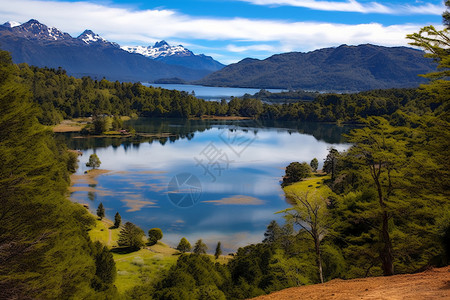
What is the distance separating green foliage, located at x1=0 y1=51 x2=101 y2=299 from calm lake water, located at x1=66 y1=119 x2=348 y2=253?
1722 centimetres

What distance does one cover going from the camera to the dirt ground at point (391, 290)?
7.60 m

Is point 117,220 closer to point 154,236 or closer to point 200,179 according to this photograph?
point 154,236

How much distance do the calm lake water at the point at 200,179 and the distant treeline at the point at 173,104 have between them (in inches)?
1353

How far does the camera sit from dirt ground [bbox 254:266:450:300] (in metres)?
7.60

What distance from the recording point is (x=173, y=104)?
140500mm

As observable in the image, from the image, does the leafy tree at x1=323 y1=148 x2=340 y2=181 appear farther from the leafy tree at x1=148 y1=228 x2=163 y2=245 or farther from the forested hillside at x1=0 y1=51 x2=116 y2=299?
the forested hillside at x1=0 y1=51 x2=116 y2=299

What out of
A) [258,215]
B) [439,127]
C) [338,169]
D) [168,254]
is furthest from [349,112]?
[439,127]

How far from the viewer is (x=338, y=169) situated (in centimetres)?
4631

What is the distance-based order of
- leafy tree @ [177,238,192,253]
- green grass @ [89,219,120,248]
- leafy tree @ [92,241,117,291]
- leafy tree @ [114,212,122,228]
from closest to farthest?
leafy tree @ [92,241,117,291], leafy tree @ [177,238,192,253], green grass @ [89,219,120,248], leafy tree @ [114,212,122,228]

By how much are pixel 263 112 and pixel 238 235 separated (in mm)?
108429

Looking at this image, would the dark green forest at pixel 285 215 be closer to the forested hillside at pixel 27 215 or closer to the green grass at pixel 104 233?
the forested hillside at pixel 27 215

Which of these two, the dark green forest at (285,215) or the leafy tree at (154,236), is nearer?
the dark green forest at (285,215)

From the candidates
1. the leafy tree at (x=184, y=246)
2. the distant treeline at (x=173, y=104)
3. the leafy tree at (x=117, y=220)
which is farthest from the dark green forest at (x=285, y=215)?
the distant treeline at (x=173, y=104)

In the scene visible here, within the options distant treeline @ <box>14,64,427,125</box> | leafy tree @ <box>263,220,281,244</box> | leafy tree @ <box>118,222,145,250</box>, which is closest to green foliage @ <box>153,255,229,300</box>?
leafy tree @ <box>263,220,281,244</box>
